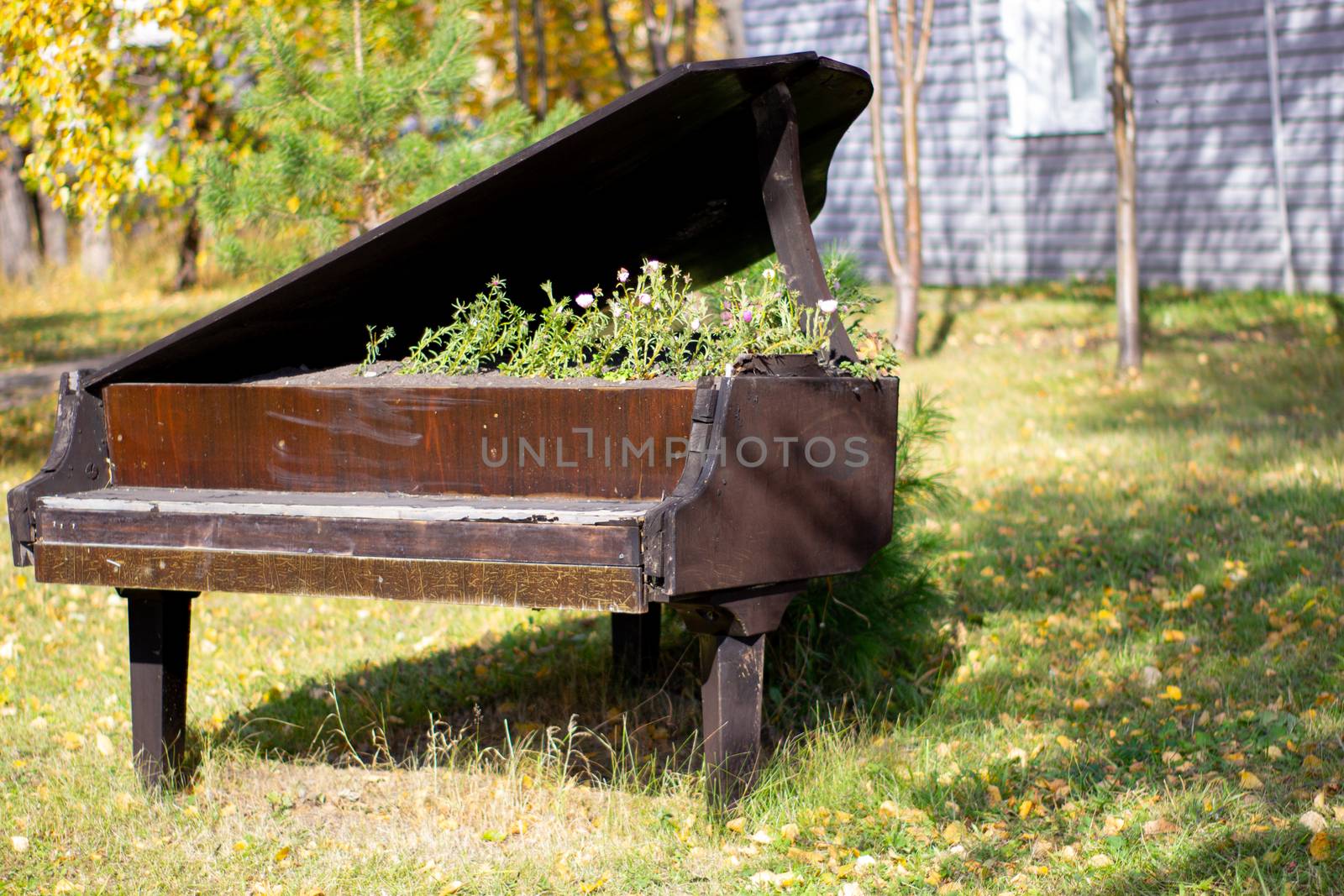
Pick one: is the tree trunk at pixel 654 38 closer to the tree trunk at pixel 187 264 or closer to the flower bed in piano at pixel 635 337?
the tree trunk at pixel 187 264

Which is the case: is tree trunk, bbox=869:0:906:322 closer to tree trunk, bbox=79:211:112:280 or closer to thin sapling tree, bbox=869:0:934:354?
thin sapling tree, bbox=869:0:934:354

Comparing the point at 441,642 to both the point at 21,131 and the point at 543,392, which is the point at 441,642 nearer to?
the point at 543,392

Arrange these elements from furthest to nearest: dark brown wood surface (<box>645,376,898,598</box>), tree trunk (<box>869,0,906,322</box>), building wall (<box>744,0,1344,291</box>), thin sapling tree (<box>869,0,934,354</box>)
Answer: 1. building wall (<box>744,0,1344,291</box>)
2. tree trunk (<box>869,0,906,322</box>)
3. thin sapling tree (<box>869,0,934,354</box>)
4. dark brown wood surface (<box>645,376,898,598</box>)

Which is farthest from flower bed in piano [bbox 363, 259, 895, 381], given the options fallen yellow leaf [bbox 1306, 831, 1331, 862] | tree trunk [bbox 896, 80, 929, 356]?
tree trunk [bbox 896, 80, 929, 356]

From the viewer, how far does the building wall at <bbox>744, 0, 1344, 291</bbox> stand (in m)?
12.1

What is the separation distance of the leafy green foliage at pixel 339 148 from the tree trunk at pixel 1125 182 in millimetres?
4729

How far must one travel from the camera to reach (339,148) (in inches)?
292

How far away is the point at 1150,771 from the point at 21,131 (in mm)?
7204

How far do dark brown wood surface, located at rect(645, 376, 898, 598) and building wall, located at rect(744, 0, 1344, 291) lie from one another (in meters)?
9.81

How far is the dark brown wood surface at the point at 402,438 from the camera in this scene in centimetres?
312

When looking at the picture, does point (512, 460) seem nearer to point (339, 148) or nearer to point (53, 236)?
point (339, 148)

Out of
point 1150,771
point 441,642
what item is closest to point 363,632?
point 441,642

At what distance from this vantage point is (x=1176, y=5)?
41.9 ft

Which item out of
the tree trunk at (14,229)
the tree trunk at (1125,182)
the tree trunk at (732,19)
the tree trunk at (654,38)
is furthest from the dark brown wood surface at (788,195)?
the tree trunk at (14,229)
